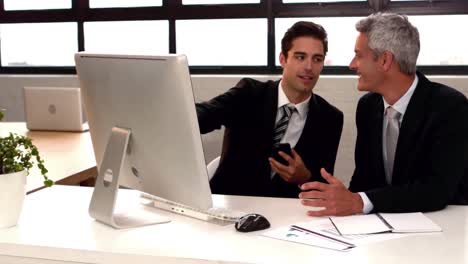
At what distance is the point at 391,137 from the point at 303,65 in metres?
0.67

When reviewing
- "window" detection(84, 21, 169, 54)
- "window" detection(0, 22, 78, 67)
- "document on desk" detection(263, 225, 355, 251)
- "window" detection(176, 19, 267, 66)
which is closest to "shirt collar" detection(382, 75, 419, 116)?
"document on desk" detection(263, 225, 355, 251)

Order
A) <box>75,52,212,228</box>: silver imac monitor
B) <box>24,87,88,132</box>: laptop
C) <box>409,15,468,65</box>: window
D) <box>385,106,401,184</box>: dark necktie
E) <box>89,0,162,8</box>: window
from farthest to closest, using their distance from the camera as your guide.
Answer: <box>89,0,162,8</box>: window, <box>409,15,468,65</box>: window, <box>24,87,88,132</box>: laptop, <box>385,106,401,184</box>: dark necktie, <box>75,52,212,228</box>: silver imac monitor

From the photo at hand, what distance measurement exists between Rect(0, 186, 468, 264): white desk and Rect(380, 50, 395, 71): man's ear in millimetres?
760

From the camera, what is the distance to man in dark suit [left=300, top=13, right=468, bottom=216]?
186 cm

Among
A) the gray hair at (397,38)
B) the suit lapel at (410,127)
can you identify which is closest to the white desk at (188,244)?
the suit lapel at (410,127)

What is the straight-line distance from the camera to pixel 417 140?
85.7 inches

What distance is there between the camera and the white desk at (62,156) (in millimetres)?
2404

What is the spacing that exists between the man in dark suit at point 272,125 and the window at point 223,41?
1.62 metres

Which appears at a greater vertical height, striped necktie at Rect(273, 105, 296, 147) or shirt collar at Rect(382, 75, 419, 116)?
shirt collar at Rect(382, 75, 419, 116)

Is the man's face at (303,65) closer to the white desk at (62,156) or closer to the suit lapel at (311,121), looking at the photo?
the suit lapel at (311,121)

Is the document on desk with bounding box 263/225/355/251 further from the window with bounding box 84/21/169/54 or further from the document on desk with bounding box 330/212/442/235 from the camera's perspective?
the window with bounding box 84/21/169/54

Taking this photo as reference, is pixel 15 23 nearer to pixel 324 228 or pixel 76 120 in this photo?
pixel 76 120

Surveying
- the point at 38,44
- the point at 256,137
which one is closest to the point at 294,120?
the point at 256,137

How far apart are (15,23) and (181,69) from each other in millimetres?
3969
